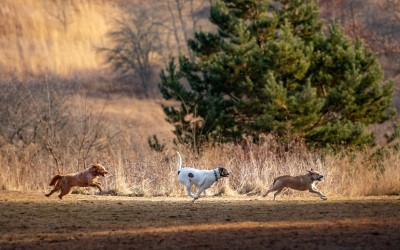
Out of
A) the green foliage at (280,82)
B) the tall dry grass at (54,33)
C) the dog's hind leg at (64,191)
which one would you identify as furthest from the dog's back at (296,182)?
the tall dry grass at (54,33)

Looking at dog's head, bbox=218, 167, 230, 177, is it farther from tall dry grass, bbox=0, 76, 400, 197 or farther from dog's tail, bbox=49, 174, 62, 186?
dog's tail, bbox=49, 174, 62, 186

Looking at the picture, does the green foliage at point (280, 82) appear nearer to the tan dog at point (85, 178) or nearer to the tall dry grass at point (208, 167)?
the tall dry grass at point (208, 167)

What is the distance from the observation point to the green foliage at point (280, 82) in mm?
30781

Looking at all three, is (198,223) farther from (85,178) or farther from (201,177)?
(85,178)

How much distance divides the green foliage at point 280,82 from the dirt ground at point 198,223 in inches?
535

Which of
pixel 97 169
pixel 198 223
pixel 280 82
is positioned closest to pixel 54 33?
pixel 280 82

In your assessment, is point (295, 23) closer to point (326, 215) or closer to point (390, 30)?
point (326, 215)

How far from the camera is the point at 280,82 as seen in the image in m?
30.8

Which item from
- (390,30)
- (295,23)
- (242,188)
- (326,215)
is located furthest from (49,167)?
(390,30)

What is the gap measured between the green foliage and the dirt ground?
13.6 metres

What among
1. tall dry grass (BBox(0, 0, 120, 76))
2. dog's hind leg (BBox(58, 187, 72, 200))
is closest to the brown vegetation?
dog's hind leg (BBox(58, 187, 72, 200))

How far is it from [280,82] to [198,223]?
18.1 meters

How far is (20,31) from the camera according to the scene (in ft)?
263

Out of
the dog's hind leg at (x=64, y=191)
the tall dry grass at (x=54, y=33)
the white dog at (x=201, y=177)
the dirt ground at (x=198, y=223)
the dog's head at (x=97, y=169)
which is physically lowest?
the dirt ground at (x=198, y=223)
